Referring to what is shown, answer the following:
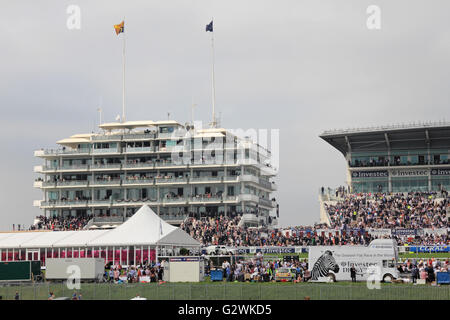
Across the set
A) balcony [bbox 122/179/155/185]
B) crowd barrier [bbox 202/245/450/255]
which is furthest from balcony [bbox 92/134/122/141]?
crowd barrier [bbox 202/245/450/255]

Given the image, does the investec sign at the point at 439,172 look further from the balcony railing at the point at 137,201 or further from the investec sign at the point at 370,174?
the balcony railing at the point at 137,201

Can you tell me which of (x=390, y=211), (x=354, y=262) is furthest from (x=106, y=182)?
(x=354, y=262)

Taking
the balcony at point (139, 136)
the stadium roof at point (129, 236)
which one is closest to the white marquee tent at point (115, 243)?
the stadium roof at point (129, 236)

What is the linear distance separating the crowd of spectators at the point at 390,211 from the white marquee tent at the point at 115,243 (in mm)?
19235

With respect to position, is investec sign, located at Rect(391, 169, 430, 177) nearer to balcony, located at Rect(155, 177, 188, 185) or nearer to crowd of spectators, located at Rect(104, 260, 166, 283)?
balcony, located at Rect(155, 177, 188, 185)

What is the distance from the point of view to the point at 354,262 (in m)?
44.0

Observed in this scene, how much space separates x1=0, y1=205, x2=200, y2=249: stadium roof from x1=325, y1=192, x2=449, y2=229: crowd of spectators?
64.0ft

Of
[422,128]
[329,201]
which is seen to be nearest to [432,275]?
[329,201]

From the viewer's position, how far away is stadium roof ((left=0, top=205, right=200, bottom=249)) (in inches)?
2404

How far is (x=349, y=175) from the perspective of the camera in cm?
10188

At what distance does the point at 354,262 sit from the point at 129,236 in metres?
23.5

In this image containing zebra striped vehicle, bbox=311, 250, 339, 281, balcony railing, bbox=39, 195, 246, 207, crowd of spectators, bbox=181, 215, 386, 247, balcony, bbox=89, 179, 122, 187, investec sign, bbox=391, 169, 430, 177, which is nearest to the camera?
zebra striped vehicle, bbox=311, 250, 339, 281

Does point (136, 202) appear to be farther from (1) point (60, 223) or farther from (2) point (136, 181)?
(1) point (60, 223)
